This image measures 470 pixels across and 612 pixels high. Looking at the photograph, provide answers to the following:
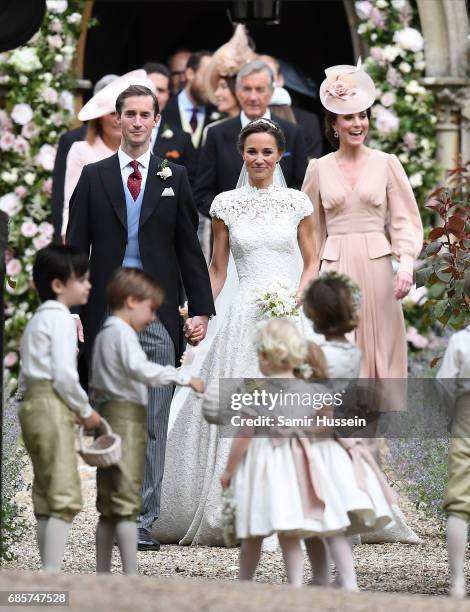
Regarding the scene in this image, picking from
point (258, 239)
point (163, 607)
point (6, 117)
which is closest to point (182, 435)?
point (258, 239)

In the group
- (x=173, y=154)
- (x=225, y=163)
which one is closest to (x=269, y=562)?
(x=225, y=163)

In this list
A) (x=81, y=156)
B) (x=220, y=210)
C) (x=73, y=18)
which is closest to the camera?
(x=220, y=210)

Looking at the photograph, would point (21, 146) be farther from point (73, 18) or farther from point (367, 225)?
point (367, 225)

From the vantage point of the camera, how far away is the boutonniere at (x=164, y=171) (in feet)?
24.6

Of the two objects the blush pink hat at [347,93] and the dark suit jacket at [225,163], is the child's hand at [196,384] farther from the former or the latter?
the dark suit jacket at [225,163]

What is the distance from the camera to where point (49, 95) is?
1213 cm

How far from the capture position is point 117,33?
15.4 metres

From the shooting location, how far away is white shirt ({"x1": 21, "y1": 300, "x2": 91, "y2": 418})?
5793 mm

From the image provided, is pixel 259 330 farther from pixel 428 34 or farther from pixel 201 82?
pixel 428 34

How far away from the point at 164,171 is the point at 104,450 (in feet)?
6.65

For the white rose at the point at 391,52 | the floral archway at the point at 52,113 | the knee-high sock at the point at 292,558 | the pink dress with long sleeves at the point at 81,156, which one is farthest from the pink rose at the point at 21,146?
the knee-high sock at the point at 292,558

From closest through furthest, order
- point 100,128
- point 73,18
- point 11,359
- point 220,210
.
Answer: point 220,210 < point 100,128 < point 11,359 < point 73,18

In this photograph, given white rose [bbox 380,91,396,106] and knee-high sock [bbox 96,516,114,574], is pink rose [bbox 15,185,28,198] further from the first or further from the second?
knee-high sock [bbox 96,516,114,574]

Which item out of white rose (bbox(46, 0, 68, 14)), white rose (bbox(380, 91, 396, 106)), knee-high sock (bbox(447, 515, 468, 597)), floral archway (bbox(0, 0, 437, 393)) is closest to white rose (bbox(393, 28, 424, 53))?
floral archway (bbox(0, 0, 437, 393))
